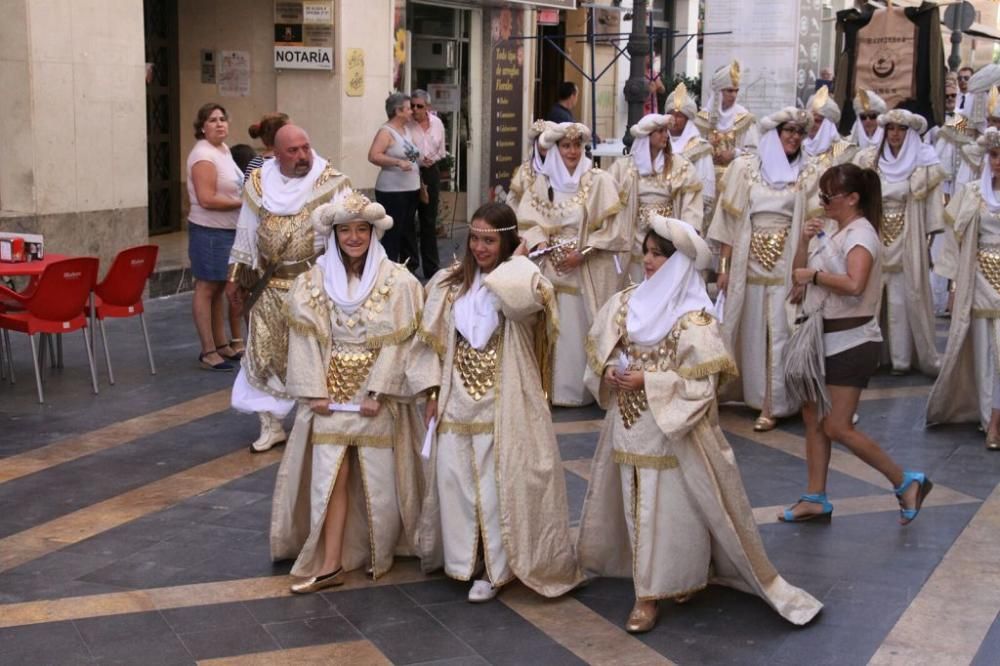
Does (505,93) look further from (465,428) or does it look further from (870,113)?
(465,428)

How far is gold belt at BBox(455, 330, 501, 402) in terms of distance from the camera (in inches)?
227

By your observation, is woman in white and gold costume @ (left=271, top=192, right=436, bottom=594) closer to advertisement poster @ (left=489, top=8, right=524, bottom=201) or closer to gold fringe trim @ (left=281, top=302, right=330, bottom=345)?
gold fringe trim @ (left=281, top=302, right=330, bottom=345)

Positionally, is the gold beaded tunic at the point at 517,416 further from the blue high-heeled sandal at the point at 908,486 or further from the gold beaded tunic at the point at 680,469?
the blue high-heeled sandal at the point at 908,486

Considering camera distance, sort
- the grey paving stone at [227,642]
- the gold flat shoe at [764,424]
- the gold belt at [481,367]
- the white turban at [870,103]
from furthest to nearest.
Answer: the white turban at [870,103] → the gold flat shoe at [764,424] → the gold belt at [481,367] → the grey paving stone at [227,642]

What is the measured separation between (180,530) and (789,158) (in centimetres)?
449

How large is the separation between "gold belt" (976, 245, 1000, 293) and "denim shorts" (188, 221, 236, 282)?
4982 millimetres

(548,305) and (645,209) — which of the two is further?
(645,209)

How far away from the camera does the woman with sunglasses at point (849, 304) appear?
21.9ft

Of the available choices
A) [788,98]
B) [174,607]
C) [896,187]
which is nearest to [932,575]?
[174,607]

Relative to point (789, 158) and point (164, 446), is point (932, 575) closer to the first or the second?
point (789, 158)

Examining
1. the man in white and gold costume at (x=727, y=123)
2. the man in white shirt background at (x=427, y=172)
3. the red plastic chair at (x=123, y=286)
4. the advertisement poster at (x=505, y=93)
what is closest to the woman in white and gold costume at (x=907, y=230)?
the man in white and gold costume at (x=727, y=123)

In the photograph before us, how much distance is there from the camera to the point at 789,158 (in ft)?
29.2

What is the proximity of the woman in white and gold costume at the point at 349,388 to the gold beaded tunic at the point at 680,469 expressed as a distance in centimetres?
82

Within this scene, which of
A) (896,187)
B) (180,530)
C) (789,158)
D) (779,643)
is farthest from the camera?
(896,187)
